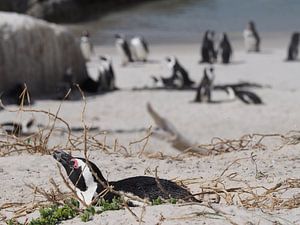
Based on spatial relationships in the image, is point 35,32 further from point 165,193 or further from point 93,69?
point 165,193

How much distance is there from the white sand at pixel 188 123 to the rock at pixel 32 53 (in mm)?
819

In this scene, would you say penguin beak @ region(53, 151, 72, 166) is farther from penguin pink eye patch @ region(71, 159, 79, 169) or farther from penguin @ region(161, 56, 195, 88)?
penguin @ region(161, 56, 195, 88)

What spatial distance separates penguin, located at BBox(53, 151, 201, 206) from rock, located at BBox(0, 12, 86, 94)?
8631 mm

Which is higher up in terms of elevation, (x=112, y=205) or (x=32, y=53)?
(x=112, y=205)

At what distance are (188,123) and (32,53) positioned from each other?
12.2 ft

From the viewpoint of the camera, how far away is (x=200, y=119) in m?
10.9

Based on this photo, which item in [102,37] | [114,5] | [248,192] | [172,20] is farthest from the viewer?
[114,5]

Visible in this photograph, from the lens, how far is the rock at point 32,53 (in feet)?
41.5

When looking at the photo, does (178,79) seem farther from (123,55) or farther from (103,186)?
(103,186)

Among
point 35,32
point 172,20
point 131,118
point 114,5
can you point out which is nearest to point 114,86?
point 35,32

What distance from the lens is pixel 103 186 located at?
400 cm

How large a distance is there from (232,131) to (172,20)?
53.4 ft

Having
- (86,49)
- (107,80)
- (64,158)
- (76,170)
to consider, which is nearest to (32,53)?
(107,80)

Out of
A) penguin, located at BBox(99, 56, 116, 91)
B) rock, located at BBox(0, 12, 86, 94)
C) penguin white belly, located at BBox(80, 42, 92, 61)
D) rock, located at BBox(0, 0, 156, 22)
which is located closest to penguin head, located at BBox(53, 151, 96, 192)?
rock, located at BBox(0, 12, 86, 94)
